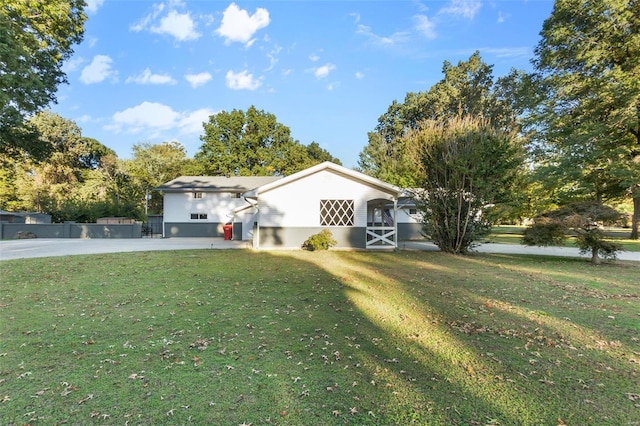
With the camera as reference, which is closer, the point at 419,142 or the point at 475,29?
the point at 419,142

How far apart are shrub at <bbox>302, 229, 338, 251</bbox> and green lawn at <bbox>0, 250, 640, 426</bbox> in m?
6.84

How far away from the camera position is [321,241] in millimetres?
14742

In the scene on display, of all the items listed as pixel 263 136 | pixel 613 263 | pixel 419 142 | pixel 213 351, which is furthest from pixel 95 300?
pixel 263 136

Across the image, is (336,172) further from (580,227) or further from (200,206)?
(200,206)

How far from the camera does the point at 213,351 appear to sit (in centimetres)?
381

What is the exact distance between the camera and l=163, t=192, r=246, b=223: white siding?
23984 millimetres

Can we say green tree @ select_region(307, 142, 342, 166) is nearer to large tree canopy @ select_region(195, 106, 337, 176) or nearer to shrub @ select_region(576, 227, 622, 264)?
large tree canopy @ select_region(195, 106, 337, 176)

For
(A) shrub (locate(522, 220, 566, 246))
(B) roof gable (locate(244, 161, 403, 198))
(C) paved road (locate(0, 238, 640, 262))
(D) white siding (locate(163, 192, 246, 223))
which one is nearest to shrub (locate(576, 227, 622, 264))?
(A) shrub (locate(522, 220, 566, 246))

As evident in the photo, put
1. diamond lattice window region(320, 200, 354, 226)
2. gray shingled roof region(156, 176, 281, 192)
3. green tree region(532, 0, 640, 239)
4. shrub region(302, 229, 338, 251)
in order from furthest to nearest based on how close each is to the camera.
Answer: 1. gray shingled roof region(156, 176, 281, 192)
2. green tree region(532, 0, 640, 239)
3. diamond lattice window region(320, 200, 354, 226)
4. shrub region(302, 229, 338, 251)

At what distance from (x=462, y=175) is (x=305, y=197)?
7121 millimetres

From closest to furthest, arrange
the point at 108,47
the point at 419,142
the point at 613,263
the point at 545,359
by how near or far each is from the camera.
A: the point at 545,359
the point at 613,263
the point at 419,142
the point at 108,47

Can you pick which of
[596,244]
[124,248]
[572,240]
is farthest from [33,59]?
[572,240]

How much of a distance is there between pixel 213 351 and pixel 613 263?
46.3 feet

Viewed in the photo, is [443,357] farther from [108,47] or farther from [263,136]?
[263,136]
